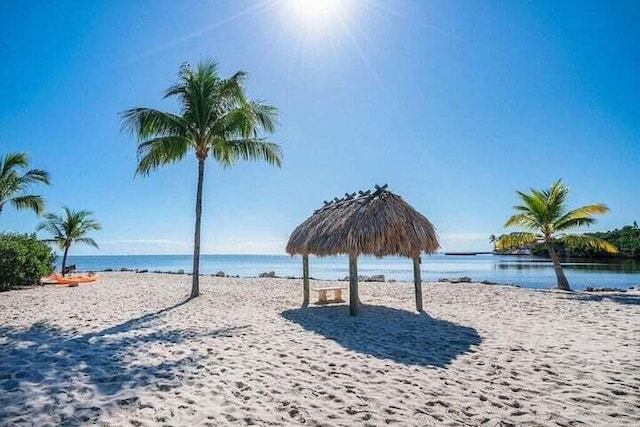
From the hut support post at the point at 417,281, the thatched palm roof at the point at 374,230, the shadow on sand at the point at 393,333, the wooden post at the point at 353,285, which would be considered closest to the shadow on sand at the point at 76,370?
the shadow on sand at the point at 393,333

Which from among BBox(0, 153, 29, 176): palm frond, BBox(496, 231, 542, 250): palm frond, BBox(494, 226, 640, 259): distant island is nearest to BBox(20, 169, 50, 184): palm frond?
BBox(0, 153, 29, 176): palm frond

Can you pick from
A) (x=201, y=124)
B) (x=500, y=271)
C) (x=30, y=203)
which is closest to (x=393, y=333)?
(x=201, y=124)

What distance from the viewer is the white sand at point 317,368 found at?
331 centimetres

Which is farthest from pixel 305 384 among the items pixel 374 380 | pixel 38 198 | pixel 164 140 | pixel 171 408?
→ pixel 38 198

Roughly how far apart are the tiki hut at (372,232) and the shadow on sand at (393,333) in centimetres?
72

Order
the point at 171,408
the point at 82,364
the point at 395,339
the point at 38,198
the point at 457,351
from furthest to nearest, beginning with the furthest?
the point at 38,198, the point at 395,339, the point at 457,351, the point at 82,364, the point at 171,408

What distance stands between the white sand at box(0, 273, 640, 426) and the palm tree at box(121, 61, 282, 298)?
4871 mm

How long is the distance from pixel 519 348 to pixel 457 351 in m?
0.95

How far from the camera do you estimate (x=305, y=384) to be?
157 inches

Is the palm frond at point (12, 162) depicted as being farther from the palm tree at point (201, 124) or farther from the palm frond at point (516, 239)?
the palm frond at point (516, 239)

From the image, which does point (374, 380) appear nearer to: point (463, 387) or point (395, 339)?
point (463, 387)

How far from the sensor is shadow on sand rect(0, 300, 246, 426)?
10.7 feet

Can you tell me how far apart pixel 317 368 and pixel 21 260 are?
1325 cm

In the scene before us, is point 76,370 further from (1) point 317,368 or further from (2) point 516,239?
(2) point 516,239
